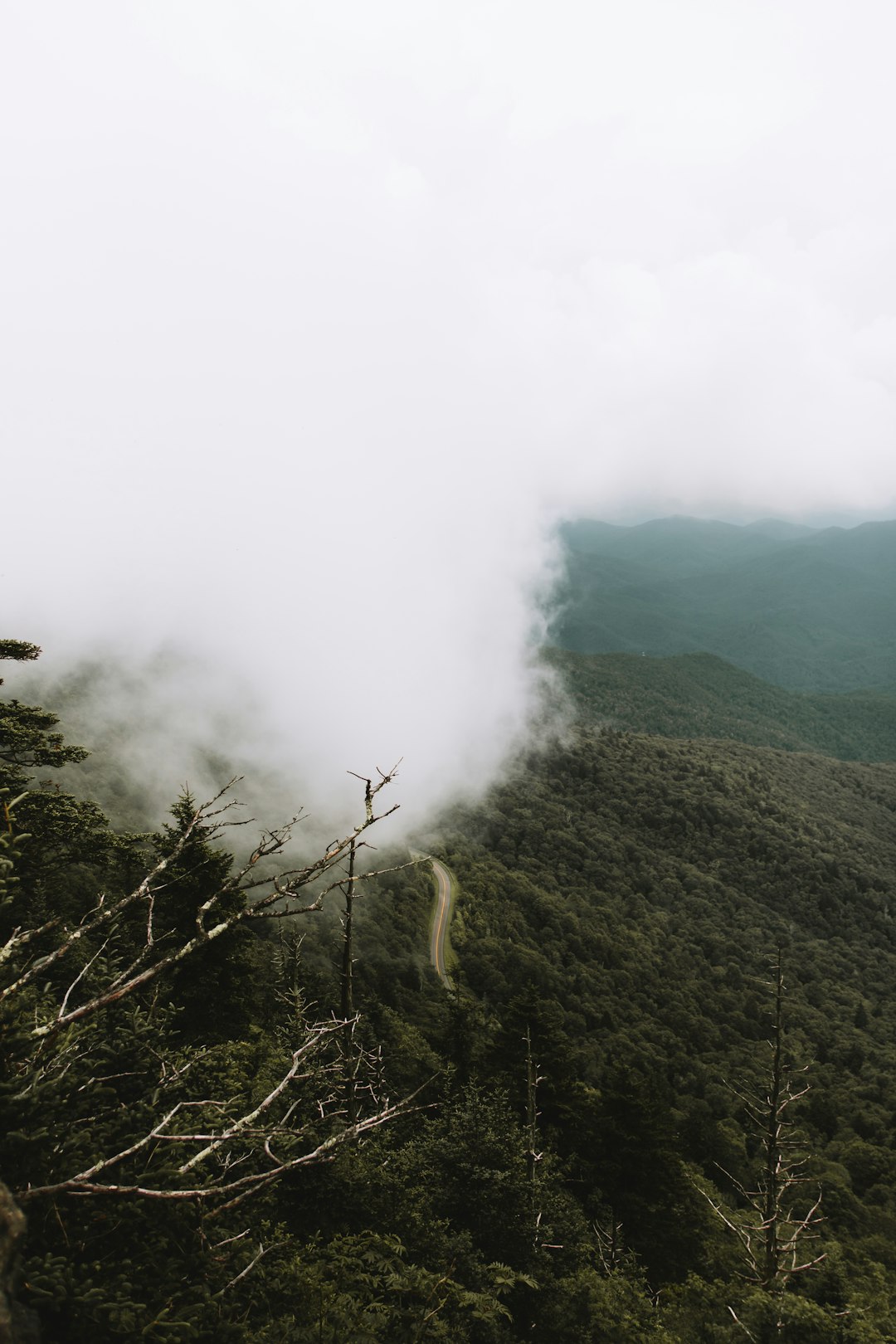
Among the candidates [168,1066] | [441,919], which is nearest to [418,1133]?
[168,1066]

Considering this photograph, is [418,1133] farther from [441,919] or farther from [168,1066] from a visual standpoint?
[441,919]

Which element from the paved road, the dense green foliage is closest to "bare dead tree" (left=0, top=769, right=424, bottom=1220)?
the dense green foliage

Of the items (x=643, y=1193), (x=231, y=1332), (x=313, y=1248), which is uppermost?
(x=231, y=1332)

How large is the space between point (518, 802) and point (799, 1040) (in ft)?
241

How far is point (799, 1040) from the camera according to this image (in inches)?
3287

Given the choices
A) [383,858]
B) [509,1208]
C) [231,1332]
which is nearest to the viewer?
[231,1332]

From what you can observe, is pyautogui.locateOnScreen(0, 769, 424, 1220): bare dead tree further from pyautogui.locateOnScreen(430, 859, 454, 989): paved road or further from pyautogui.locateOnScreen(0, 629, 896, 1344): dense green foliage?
pyautogui.locateOnScreen(430, 859, 454, 989): paved road

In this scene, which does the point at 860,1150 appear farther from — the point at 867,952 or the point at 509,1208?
the point at 867,952

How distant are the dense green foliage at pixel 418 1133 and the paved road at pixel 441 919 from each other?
3053mm

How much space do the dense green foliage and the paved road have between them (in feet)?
10.0

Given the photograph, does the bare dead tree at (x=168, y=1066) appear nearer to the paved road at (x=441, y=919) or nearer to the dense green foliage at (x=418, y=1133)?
the dense green foliage at (x=418, y=1133)

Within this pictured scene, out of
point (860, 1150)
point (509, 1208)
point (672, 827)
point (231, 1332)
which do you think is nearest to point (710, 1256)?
point (509, 1208)

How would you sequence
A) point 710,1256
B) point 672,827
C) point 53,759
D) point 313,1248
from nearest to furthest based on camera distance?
point 313,1248, point 53,759, point 710,1256, point 672,827

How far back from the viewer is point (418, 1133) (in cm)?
1959
